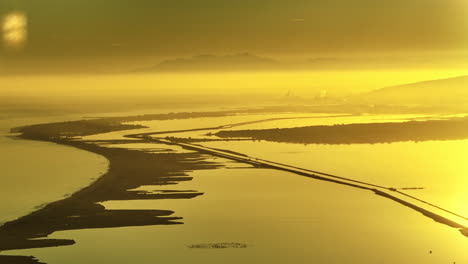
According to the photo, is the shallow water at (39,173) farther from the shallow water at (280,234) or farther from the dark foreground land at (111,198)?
the shallow water at (280,234)

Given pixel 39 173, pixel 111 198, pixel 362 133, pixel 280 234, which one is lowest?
pixel 280 234

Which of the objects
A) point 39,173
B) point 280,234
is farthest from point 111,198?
point 280,234

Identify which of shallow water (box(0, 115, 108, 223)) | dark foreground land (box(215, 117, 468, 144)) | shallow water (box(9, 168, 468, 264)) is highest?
dark foreground land (box(215, 117, 468, 144))

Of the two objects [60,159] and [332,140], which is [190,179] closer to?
[60,159]

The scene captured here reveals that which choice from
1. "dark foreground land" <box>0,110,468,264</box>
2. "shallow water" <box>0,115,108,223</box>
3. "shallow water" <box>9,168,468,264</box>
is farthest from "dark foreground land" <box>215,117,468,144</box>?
"shallow water" <box>9,168,468,264</box>

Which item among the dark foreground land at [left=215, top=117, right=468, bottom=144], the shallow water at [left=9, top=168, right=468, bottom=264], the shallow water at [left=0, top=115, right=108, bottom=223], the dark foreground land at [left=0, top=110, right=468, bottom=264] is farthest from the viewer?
the dark foreground land at [left=215, top=117, right=468, bottom=144]

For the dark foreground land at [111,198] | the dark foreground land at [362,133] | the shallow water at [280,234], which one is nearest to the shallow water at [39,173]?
the dark foreground land at [111,198]

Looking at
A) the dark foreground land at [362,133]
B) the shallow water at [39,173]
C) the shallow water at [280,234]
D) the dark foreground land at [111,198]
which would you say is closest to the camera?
the shallow water at [280,234]

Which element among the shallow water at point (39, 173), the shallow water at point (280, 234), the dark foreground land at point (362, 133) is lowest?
the shallow water at point (280, 234)

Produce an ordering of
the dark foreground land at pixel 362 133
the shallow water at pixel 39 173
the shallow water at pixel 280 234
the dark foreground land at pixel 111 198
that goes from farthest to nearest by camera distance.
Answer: the dark foreground land at pixel 362 133
the shallow water at pixel 39 173
the dark foreground land at pixel 111 198
the shallow water at pixel 280 234

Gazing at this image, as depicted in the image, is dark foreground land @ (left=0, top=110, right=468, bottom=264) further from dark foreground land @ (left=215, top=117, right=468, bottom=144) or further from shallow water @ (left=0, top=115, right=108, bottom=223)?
dark foreground land @ (left=215, top=117, right=468, bottom=144)

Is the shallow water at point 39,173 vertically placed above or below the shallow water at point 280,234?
above

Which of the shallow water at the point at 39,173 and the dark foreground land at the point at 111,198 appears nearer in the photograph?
the dark foreground land at the point at 111,198

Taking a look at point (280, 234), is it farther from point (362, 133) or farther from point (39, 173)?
point (362, 133)
